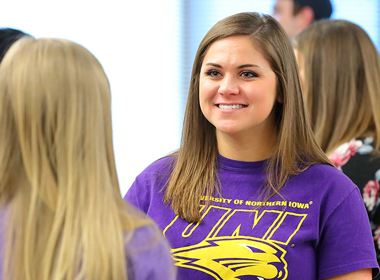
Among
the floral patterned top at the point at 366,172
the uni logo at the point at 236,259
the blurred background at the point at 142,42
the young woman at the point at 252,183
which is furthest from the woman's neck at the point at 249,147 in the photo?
the blurred background at the point at 142,42

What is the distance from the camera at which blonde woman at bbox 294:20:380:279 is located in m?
2.26

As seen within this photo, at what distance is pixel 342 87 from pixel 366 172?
395 millimetres

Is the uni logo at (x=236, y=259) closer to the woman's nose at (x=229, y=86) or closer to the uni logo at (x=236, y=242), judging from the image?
the uni logo at (x=236, y=242)

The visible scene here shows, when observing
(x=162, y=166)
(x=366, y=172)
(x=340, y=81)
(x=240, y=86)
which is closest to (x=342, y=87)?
(x=340, y=81)

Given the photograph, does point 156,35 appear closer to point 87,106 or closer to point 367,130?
point 367,130

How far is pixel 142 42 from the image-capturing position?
3865mm

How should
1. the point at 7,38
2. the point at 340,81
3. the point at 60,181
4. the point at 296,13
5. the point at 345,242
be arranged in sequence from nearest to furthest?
the point at 60,181
the point at 345,242
the point at 7,38
the point at 340,81
the point at 296,13

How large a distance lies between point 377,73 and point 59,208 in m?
1.66

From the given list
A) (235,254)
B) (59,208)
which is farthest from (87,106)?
(235,254)

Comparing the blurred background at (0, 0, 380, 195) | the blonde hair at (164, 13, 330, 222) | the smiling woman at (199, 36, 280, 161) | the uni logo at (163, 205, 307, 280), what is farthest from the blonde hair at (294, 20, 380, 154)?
the blurred background at (0, 0, 380, 195)

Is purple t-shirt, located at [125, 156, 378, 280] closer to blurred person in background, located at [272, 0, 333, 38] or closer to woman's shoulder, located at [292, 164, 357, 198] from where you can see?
woman's shoulder, located at [292, 164, 357, 198]

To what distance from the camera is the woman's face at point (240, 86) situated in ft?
5.70

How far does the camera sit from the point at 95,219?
112 centimetres

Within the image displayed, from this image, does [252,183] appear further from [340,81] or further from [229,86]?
[340,81]
